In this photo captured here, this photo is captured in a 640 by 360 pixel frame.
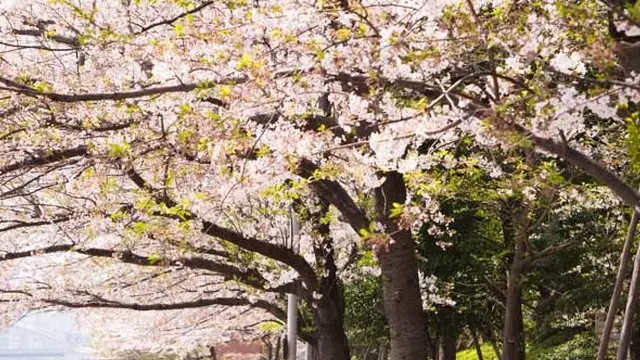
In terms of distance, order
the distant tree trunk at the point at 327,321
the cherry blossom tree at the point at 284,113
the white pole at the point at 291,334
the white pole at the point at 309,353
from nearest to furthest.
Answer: the cherry blossom tree at the point at 284,113, the white pole at the point at 291,334, the distant tree trunk at the point at 327,321, the white pole at the point at 309,353

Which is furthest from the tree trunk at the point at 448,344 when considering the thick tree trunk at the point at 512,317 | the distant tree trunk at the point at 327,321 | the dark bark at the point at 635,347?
the distant tree trunk at the point at 327,321

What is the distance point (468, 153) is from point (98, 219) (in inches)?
226

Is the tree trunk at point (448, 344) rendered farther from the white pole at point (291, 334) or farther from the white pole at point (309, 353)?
the white pole at point (291, 334)

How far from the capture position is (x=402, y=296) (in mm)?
8961

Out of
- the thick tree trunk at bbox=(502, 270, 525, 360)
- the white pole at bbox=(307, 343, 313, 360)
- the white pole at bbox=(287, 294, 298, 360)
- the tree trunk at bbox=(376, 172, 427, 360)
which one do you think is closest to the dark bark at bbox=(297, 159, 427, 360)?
the tree trunk at bbox=(376, 172, 427, 360)

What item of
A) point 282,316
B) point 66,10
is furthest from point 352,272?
point 66,10

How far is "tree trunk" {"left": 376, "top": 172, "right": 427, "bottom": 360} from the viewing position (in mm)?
8922

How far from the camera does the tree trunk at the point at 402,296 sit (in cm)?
892

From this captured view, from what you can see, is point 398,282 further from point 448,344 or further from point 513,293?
point 448,344

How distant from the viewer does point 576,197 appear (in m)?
11.9

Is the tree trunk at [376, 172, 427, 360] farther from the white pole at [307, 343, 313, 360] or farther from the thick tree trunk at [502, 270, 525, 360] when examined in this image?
the white pole at [307, 343, 313, 360]

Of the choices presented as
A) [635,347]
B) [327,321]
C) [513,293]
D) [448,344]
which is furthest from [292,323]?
[635,347]

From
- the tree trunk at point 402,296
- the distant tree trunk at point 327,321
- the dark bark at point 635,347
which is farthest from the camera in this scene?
the dark bark at point 635,347

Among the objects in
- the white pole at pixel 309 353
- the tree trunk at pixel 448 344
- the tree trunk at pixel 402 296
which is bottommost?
the tree trunk at pixel 402 296
